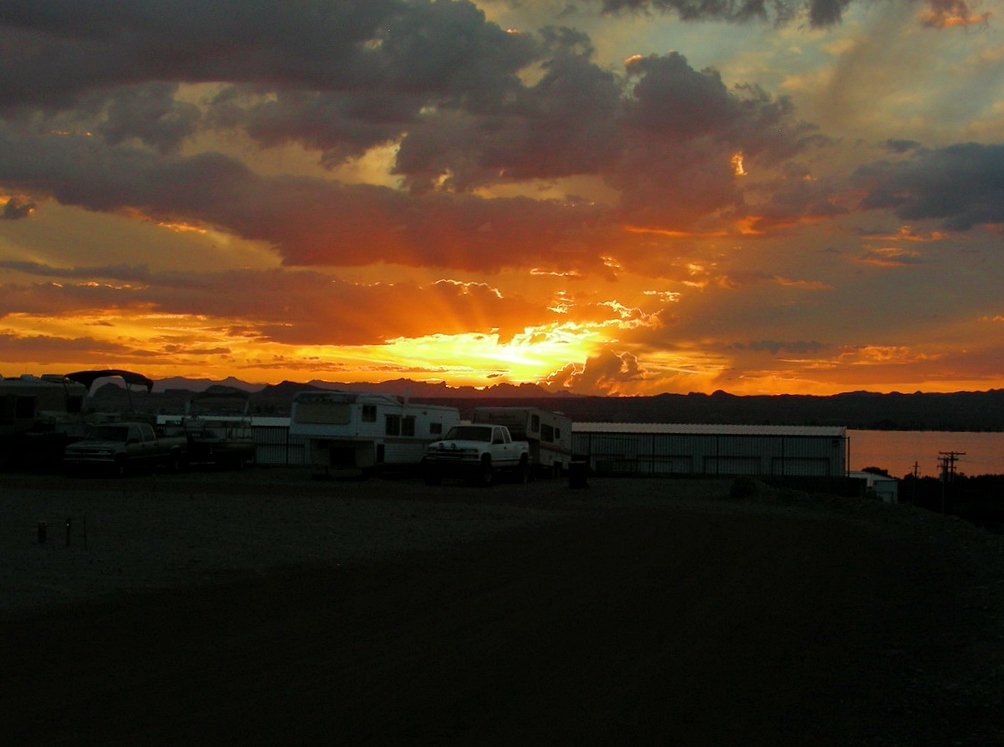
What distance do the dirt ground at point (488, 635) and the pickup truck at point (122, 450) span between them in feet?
46.2

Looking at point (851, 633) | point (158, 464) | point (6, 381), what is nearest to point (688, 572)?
point (851, 633)

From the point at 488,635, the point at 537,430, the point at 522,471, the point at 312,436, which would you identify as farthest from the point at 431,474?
the point at 488,635

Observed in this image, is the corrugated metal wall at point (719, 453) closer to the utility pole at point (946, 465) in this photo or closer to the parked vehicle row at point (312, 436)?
the utility pole at point (946, 465)

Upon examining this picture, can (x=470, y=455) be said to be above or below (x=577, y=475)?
above

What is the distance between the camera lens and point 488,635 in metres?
9.69

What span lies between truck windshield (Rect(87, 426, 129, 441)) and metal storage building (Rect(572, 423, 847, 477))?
24951mm

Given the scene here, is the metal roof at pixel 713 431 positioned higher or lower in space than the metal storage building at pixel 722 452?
higher

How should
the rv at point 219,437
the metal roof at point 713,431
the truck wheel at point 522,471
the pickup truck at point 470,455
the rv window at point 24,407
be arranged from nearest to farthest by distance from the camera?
the pickup truck at point 470,455 < the rv window at point 24,407 < the truck wheel at point 522,471 < the rv at point 219,437 < the metal roof at point 713,431

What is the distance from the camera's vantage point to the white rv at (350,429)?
35031 mm

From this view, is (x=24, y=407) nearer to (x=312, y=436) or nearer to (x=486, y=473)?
(x=312, y=436)

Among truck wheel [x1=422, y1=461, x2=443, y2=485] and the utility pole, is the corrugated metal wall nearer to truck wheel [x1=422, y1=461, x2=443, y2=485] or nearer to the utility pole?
the utility pole

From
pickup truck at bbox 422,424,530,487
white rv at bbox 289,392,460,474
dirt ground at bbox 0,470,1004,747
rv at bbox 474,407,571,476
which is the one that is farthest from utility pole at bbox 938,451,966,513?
dirt ground at bbox 0,470,1004,747

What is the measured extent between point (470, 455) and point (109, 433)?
482 inches

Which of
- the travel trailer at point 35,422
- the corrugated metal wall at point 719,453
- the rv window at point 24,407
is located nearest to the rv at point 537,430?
the corrugated metal wall at point 719,453
